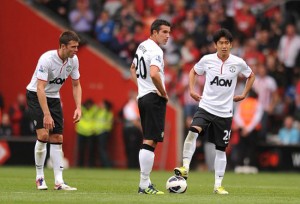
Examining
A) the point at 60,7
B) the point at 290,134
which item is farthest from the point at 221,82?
the point at 60,7

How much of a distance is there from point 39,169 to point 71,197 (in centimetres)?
178

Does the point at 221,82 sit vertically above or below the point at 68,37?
below

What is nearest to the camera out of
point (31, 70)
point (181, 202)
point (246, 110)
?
point (181, 202)

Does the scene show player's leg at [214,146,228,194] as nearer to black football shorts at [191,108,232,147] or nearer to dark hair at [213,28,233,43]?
black football shorts at [191,108,232,147]

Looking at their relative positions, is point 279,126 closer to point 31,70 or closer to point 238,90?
point 238,90

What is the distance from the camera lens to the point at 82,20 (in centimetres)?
Answer: 2855

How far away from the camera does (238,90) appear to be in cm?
2548

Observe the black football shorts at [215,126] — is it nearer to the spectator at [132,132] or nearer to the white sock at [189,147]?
the white sock at [189,147]

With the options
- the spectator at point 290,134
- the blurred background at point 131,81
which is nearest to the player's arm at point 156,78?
the blurred background at point 131,81

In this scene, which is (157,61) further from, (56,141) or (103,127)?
(103,127)

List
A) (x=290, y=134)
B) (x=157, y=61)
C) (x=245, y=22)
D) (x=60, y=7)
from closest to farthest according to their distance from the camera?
1. (x=157, y=61)
2. (x=290, y=134)
3. (x=245, y=22)
4. (x=60, y=7)

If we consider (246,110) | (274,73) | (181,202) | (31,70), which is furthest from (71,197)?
(31,70)

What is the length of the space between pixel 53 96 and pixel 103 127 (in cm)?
1267

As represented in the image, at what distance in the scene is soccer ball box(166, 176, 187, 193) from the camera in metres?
14.1
